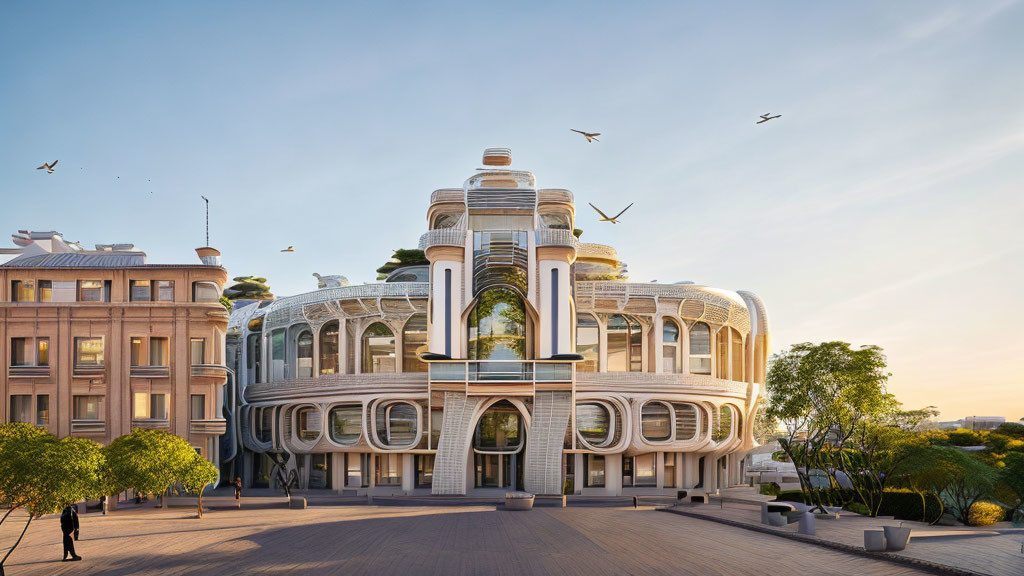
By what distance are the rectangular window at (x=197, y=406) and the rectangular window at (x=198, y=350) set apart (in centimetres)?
232

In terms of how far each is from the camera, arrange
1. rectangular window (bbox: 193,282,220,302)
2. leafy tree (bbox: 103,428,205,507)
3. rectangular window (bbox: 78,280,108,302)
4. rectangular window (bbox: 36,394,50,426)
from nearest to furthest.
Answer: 1. leafy tree (bbox: 103,428,205,507)
2. rectangular window (bbox: 36,394,50,426)
3. rectangular window (bbox: 78,280,108,302)
4. rectangular window (bbox: 193,282,220,302)

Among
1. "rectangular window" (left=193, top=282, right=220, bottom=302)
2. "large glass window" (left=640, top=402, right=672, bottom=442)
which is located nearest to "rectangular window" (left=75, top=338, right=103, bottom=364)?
"rectangular window" (left=193, top=282, right=220, bottom=302)

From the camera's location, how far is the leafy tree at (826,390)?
41938 millimetres

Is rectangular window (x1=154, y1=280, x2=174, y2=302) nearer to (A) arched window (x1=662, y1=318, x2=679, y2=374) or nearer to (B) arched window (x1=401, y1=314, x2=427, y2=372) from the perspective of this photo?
(B) arched window (x1=401, y1=314, x2=427, y2=372)

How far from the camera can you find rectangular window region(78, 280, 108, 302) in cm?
5594

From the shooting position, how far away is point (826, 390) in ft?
141

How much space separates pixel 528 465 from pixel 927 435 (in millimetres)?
Result: 25352

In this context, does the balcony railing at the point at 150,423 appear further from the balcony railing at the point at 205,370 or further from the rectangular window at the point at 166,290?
the rectangular window at the point at 166,290

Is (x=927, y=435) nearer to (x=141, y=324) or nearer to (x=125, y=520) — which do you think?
(x=125, y=520)

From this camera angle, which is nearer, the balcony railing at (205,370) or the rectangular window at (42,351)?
the rectangular window at (42,351)

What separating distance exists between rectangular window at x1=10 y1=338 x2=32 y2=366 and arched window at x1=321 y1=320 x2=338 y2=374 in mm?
20830

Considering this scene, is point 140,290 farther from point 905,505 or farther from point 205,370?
point 905,505

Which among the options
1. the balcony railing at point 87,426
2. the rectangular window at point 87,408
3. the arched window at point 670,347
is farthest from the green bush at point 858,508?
the rectangular window at point 87,408

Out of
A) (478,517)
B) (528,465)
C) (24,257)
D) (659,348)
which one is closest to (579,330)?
(659,348)
